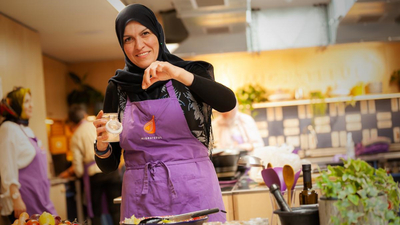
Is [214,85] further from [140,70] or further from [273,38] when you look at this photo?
[273,38]

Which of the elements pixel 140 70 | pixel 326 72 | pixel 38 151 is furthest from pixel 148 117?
pixel 326 72

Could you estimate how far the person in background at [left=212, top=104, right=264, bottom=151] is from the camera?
5125 mm

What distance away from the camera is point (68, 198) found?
5.95 metres

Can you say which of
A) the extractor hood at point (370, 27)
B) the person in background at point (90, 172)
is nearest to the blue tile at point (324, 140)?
the extractor hood at point (370, 27)

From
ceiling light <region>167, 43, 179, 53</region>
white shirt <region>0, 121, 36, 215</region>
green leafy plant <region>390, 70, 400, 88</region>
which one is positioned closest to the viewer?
white shirt <region>0, 121, 36, 215</region>

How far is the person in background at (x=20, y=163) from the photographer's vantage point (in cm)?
398

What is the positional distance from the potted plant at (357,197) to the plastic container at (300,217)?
0.04 m

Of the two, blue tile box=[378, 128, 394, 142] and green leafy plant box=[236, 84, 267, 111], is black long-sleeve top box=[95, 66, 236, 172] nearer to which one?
green leafy plant box=[236, 84, 267, 111]

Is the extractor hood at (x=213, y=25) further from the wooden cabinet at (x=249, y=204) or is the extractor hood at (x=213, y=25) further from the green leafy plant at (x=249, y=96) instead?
the wooden cabinet at (x=249, y=204)

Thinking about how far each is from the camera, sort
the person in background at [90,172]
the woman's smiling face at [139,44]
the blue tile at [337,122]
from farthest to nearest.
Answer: the blue tile at [337,122] → the person in background at [90,172] → the woman's smiling face at [139,44]

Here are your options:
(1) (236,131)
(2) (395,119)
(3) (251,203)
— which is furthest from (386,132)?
(3) (251,203)

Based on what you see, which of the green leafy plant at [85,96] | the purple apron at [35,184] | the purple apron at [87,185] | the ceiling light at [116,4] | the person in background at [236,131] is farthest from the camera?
the green leafy plant at [85,96]

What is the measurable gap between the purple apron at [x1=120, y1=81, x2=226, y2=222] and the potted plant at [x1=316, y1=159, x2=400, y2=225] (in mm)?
637

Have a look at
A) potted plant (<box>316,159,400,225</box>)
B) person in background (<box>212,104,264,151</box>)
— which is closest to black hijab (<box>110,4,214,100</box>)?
potted plant (<box>316,159,400,225</box>)
